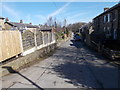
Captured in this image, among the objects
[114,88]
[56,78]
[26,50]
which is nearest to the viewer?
[114,88]

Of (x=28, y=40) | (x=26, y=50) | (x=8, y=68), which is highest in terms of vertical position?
(x=28, y=40)

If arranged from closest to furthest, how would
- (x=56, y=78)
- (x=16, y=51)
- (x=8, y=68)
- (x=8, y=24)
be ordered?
(x=56, y=78) < (x=8, y=68) < (x=16, y=51) < (x=8, y=24)

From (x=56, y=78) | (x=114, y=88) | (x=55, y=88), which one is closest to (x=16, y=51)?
(x=56, y=78)

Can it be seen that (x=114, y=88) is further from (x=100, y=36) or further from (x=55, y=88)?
(x=100, y=36)

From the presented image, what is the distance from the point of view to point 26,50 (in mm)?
10164

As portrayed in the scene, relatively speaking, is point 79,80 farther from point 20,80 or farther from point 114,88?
point 20,80

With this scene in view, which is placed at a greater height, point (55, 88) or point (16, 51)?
point (16, 51)

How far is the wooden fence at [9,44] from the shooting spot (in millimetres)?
6947

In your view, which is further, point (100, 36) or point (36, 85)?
point (100, 36)

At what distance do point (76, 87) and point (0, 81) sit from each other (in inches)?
136

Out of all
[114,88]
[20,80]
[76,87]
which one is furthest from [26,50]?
[114,88]

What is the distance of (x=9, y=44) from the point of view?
7715 millimetres

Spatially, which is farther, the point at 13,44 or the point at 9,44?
the point at 13,44

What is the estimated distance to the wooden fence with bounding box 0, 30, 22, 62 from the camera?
6.95 meters
